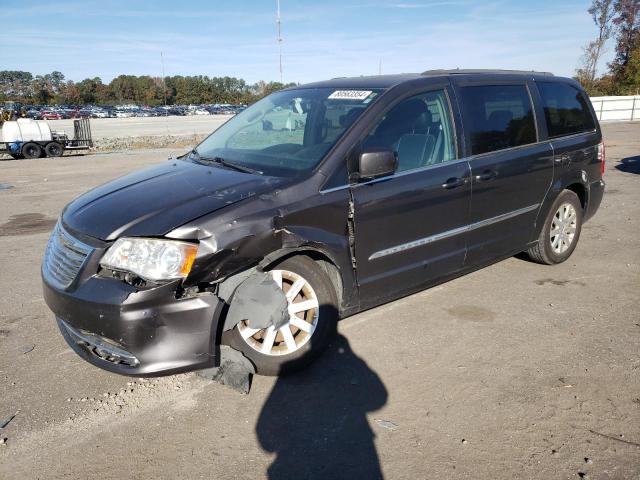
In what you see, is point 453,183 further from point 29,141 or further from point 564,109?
point 29,141

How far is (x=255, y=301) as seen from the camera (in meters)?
3.11

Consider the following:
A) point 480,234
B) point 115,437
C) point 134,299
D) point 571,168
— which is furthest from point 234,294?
point 571,168

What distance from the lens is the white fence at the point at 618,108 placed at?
103ft

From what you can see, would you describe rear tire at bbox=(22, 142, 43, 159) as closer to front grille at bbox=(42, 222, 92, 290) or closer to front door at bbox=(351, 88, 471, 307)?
front grille at bbox=(42, 222, 92, 290)

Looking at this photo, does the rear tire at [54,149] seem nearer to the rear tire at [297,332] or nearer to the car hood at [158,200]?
the car hood at [158,200]

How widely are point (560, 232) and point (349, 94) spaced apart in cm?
289

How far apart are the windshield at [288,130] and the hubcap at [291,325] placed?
73 cm

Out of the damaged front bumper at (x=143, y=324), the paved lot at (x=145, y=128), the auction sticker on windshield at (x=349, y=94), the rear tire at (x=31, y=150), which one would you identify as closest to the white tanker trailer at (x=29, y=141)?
the rear tire at (x=31, y=150)

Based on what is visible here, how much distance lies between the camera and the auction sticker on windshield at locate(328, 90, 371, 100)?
3856 millimetres

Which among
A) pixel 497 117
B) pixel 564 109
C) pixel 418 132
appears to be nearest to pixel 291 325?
pixel 418 132

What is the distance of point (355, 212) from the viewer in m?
3.47

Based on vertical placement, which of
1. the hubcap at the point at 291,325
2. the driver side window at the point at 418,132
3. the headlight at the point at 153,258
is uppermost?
the driver side window at the point at 418,132

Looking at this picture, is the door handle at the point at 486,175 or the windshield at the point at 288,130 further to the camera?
the door handle at the point at 486,175

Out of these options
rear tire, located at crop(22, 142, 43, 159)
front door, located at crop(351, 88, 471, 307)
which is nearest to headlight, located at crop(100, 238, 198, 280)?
front door, located at crop(351, 88, 471, 307)
